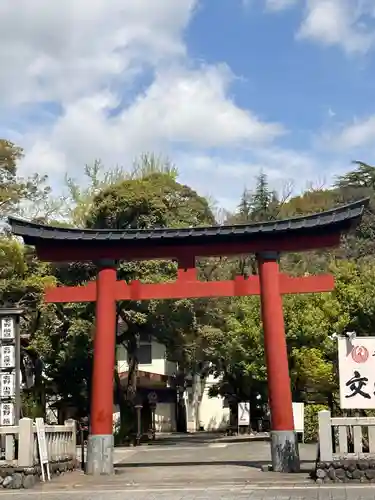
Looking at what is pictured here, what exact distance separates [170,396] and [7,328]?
35304mm

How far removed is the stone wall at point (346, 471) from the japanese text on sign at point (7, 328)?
7.96m

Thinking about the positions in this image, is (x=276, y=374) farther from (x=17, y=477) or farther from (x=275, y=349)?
(x=17, y=477)

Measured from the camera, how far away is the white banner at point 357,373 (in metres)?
14.6

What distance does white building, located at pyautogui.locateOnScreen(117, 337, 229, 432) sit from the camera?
4588cm

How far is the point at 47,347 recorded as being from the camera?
1238 inches

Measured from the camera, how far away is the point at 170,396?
5081 cm

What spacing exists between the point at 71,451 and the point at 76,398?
1619 cm

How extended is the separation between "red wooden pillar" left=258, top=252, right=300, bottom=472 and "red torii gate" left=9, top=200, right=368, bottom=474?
0.08ft

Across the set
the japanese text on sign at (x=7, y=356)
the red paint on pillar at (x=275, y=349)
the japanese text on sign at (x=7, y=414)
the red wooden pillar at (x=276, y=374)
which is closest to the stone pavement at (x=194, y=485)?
the red wooden pillar at (x=276, y=374)

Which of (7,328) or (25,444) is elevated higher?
(7,328)

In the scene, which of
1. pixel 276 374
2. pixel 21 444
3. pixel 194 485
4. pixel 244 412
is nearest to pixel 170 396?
pixel 244 412

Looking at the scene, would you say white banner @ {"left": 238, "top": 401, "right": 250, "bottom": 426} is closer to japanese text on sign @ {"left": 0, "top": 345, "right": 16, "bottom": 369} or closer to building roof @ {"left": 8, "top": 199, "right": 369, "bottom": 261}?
building roof @ {"left": 8, "top": 199, "right": 369, "bottom": 261}

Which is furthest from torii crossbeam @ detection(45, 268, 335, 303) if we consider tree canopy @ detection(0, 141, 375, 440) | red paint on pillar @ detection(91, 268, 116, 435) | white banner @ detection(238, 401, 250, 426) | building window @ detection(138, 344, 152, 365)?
building window @ detection(138, 344, 152, 365)

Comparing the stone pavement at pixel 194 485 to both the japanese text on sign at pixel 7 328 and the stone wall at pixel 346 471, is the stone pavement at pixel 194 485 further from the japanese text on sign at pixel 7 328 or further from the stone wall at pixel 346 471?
the japanese text on sign at pixel 7 328
